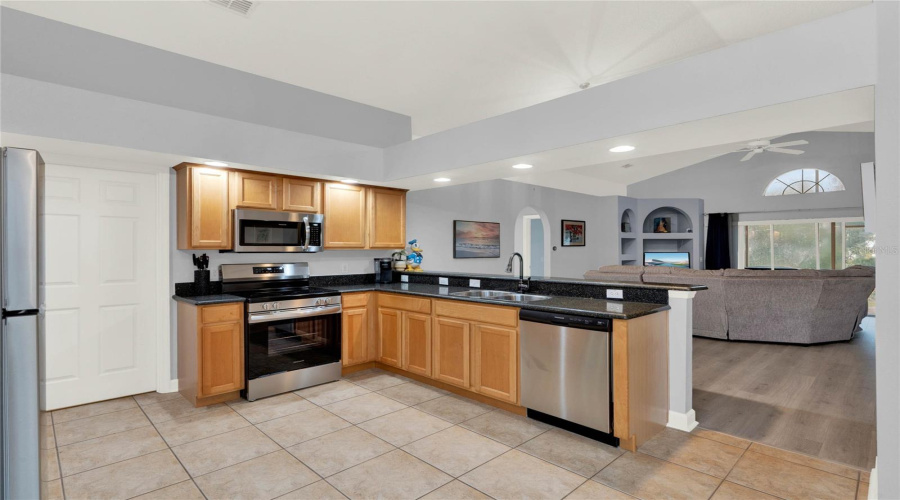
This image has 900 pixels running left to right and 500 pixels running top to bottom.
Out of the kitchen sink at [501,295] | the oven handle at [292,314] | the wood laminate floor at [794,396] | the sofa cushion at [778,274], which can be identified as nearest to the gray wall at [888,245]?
the wood laminate floor at [794,396]

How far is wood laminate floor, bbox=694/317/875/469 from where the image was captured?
2924 mm

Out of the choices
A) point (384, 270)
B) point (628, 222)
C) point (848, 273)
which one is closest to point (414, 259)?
point (384, 270)

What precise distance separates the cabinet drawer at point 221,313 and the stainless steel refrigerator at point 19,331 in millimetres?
2324

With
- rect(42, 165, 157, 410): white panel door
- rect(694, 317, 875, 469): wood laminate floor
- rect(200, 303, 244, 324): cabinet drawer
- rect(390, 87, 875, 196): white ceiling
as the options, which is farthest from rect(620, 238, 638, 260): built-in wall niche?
rect(42, 165, 157, 410): white panel door

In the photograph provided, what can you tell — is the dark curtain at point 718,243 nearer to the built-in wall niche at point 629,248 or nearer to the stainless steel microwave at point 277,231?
the built-in wall niche at point 629,248

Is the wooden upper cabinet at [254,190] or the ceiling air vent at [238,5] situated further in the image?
the wooden upper cabinet at [254,190]

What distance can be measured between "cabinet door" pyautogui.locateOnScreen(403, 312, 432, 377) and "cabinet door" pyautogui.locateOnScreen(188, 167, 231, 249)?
1.79 meters

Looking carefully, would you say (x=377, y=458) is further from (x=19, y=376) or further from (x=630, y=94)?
(x=630, y=94)

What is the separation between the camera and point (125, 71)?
327 centimetres

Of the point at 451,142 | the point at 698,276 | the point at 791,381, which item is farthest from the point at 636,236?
the point at 451,142

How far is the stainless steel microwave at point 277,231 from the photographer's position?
155 inches

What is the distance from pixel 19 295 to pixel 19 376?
237 millimetres

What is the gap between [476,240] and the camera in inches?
280

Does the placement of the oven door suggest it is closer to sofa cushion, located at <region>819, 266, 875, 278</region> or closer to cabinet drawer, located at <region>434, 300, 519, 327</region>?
cabinet drawer, located at <region>434, 300, 519, 327</region>
